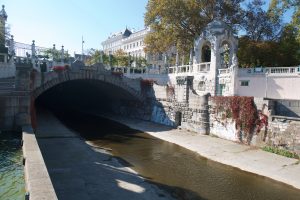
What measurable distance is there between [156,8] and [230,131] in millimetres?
24506

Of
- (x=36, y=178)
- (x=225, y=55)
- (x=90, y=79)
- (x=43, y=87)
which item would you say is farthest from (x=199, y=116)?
(x=225, y=55)

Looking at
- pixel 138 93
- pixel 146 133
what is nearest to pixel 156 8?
pixel 138 93

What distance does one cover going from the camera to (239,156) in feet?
79.3

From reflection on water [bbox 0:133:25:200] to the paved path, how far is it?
5.62ft

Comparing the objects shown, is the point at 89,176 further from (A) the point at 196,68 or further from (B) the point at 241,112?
(A) the point at 196,68

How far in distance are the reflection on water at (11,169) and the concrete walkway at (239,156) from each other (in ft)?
45.9

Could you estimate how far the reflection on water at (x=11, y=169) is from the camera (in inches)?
585

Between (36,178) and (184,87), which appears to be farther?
(184,87)

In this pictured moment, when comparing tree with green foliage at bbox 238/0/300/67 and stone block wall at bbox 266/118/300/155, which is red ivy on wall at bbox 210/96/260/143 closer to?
stone block wall at bbox 266/118/300/155

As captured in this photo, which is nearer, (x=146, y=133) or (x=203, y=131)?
(x=203, y=131)

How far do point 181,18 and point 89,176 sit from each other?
3372cm

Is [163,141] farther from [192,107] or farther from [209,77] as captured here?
[209,77]

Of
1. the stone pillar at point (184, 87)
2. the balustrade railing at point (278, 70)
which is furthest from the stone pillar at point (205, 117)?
the balustrade railing at point (278, 70)

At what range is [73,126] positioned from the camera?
39906 millimetres
